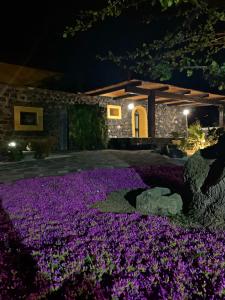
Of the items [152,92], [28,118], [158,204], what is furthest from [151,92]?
[158,204]

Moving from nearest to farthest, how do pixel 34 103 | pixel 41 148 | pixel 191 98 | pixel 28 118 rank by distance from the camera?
pixel 41 148 → pixel 28 118 → pixel 34 103 → pixel 191 98

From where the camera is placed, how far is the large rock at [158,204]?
443cm

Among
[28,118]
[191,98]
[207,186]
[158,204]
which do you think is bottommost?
[158,204]

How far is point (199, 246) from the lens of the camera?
307 cm

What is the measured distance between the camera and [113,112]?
1989 centimetres

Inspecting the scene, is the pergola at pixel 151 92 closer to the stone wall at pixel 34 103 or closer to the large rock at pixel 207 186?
the stone wall at pixel 34 103

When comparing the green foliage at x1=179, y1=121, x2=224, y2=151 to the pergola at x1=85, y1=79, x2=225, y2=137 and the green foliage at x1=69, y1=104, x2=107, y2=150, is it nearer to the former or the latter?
the pergola at x1=85, y1=79, x2=225, y2=137

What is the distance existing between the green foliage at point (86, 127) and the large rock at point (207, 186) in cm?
1281

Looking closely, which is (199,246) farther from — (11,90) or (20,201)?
(11,90)

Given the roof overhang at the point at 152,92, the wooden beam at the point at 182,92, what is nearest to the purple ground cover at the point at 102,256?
the roof overhang at the point at 152,92

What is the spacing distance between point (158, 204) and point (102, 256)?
184cm

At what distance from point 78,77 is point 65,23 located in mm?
4072

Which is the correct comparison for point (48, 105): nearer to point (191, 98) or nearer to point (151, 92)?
point (151, 92)

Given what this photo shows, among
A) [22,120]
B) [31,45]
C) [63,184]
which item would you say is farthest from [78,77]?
[63,184]
